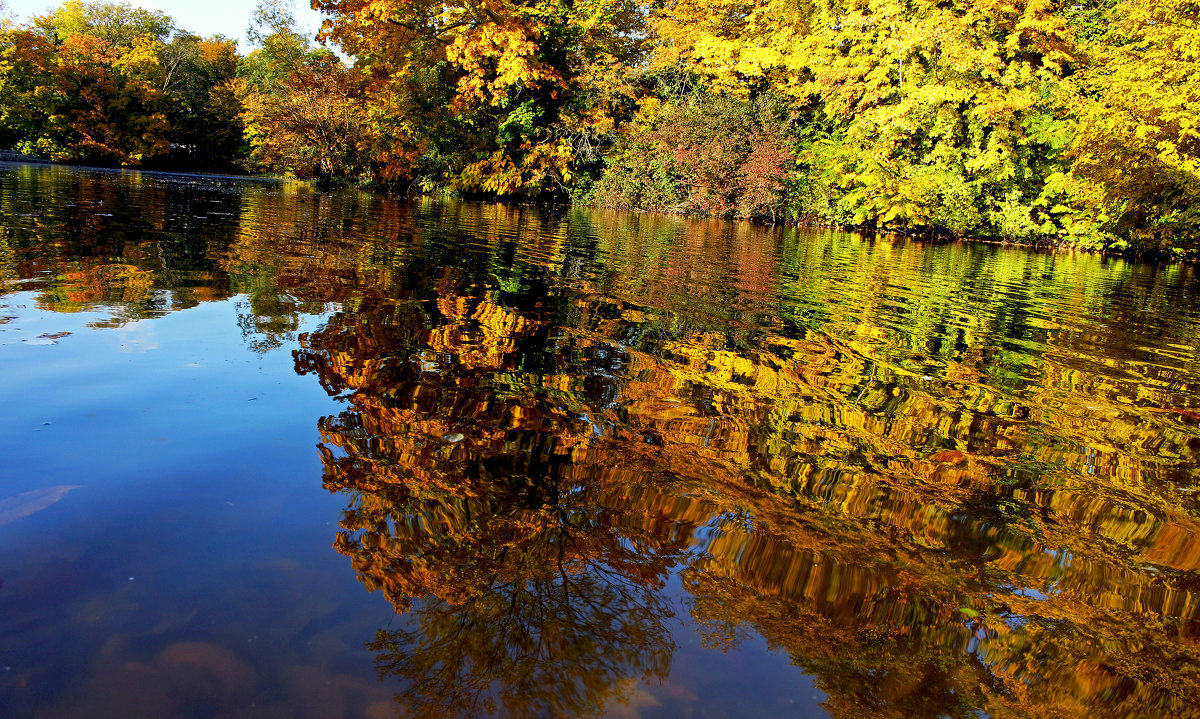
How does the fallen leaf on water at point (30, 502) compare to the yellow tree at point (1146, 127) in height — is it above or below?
below

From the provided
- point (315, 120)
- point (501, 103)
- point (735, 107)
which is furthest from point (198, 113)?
point (735, 107)

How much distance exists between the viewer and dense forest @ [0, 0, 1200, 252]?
18969 mm

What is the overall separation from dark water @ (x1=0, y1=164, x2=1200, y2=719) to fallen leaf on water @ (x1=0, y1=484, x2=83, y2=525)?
0.01 metres

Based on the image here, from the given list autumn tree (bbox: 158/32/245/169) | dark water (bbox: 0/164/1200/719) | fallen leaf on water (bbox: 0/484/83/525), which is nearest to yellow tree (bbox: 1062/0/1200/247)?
dark water (bbox: 0/164/1200/719)

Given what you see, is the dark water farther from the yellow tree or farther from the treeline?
the treeline

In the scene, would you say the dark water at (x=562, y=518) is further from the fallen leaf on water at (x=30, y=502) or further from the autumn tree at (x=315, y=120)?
the autumn tree at (x=315, y=120)

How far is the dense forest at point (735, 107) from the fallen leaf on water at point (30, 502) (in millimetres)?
20880

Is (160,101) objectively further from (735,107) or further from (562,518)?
(562,518)

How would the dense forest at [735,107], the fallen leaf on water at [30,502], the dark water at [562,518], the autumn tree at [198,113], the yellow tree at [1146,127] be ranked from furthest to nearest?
the autumn tree at [198,113], the dense forest at [735,107], the yellow tree at [1146,127], the fallen leaf on water at [30,502], the dark water at [562,518]

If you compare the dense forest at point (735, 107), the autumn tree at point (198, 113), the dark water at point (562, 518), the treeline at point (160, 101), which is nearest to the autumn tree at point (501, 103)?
the dense forest at point (735, 107)

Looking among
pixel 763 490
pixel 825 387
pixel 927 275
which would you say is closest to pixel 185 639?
pixel 763 490

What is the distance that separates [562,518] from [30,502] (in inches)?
63.6

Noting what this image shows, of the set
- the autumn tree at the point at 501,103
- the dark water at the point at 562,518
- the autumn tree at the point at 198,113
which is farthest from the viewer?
the autumn tree at the point at 198,113

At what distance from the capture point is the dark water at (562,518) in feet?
4.87
